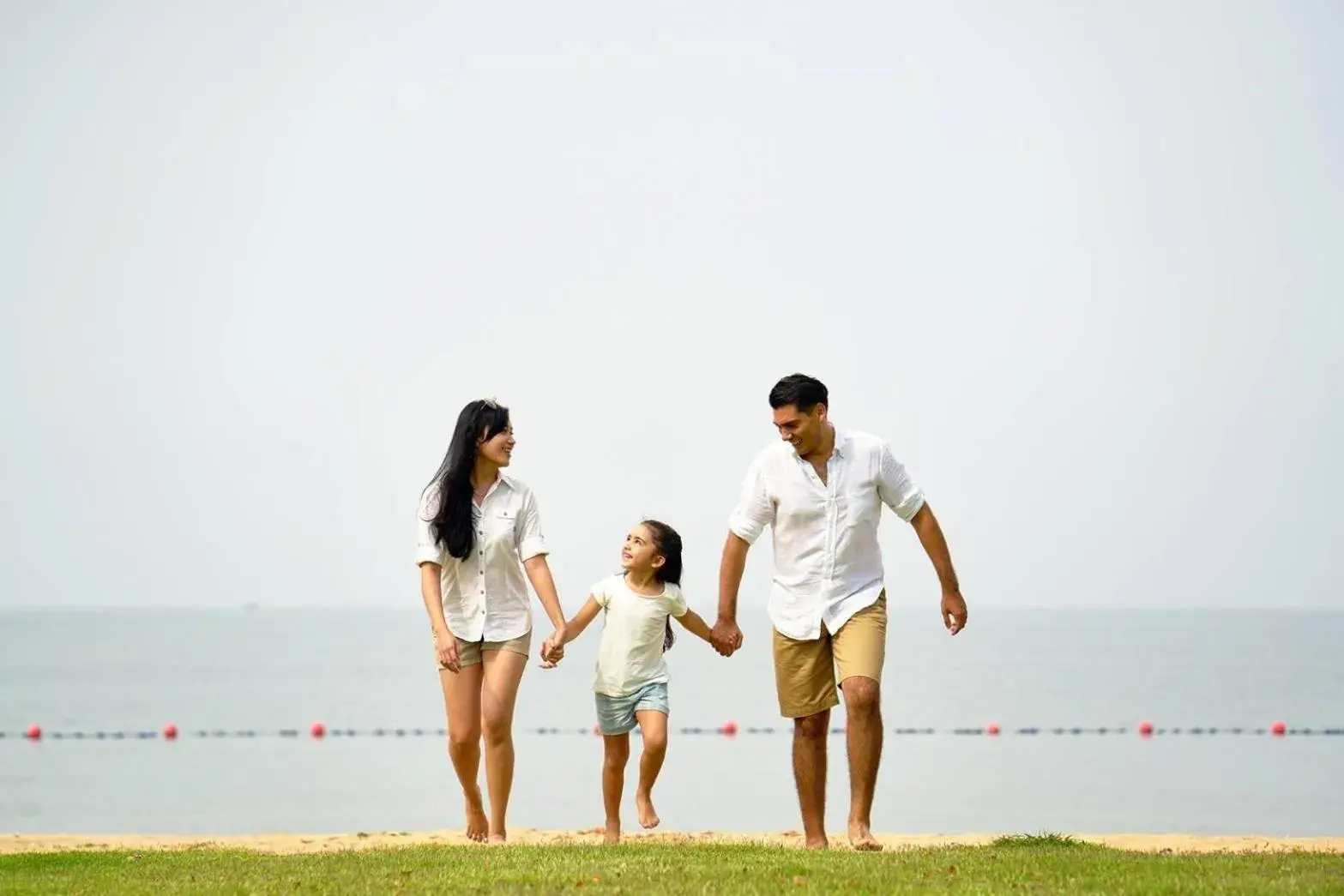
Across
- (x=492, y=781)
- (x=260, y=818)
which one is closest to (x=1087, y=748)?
(x=260, y=818)

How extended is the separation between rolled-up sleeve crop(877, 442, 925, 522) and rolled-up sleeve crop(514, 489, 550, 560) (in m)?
2.06

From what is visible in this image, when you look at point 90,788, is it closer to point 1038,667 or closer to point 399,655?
point 1038,667

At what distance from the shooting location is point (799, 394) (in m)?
9.30

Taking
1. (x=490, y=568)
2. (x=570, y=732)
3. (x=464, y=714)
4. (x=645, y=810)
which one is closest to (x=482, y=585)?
(x=490, y=568)

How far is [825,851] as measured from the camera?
29.4 feet

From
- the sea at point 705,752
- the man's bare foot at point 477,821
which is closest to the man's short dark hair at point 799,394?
the man's bare foot at point 477,821

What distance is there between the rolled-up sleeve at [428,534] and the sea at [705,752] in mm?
9872

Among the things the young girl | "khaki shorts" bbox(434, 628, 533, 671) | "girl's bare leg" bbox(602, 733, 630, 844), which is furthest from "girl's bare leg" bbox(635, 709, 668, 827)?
"khaki shorts" bbox(434, 628, 533, 671)

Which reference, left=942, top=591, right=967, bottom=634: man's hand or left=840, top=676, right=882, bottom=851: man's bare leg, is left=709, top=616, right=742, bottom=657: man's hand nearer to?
left=840, top=676, right=882, bottom=851: man's bare leg

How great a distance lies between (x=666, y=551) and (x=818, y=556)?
144 centimetres

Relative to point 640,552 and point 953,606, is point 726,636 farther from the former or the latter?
point 953,606

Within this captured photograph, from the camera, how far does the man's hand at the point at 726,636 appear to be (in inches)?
376

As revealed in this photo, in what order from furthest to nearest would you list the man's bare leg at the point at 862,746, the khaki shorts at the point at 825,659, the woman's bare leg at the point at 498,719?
1. the woman's bare leg at the point at 498,719
2. the khaki shorts at the point at 825,659
3. the man's bare leg at the point at 862,746

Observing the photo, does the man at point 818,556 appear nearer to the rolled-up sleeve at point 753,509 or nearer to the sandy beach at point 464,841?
the rolled-up sleeve at point 753,509
